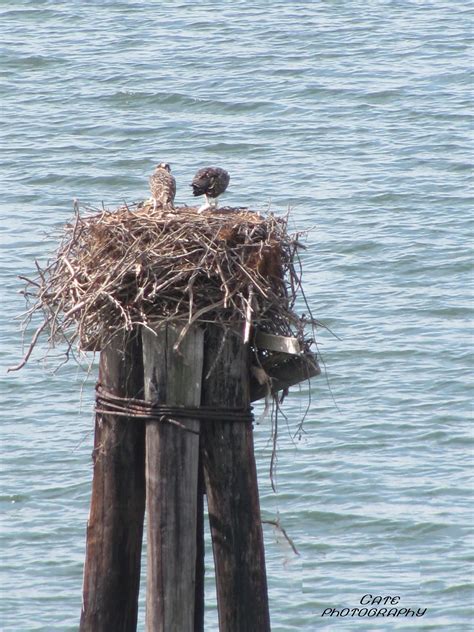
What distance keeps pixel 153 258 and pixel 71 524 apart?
16.3 ft

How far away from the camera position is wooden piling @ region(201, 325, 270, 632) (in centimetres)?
555

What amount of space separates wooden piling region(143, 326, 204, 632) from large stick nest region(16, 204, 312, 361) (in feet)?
0.48

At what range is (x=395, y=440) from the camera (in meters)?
11.3

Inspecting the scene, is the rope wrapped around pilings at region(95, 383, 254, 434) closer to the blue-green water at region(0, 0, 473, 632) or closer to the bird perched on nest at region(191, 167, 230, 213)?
the blue-green water at region(0, 0, 473, 632)

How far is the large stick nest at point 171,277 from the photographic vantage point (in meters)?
5.45

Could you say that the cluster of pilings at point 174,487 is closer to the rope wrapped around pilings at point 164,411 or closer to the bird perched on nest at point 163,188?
the rope wrapped around pilings at point 164,411

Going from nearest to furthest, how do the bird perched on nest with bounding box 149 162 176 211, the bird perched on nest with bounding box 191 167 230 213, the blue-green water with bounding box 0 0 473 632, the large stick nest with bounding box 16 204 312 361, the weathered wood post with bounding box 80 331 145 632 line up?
the large stick nest with bounding box 16 204 312 361 < the weathered wood post with bounding box 80 331 145 632 < the bird perched on nest with bounding box 149 162 176 211 < the bird perched on nest with bounding box 191 167 230 213 < the blue-green water with bounding box 0 0 473 632

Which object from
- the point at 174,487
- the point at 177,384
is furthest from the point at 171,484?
the point at 177,384

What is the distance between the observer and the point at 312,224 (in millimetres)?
15453

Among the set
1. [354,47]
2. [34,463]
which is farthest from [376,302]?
[354,47]

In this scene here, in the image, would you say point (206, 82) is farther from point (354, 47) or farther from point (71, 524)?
point (71, 524)

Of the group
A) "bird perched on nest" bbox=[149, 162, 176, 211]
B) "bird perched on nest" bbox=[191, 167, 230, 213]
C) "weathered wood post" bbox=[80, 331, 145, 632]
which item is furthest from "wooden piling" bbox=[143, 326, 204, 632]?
"bird perched on nest" bbox=[191, 167, 230, 213]

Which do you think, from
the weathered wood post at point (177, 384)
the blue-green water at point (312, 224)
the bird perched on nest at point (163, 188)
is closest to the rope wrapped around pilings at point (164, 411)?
the weathered wood post at point (177, 384)

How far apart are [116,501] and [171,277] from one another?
911 millimetres
